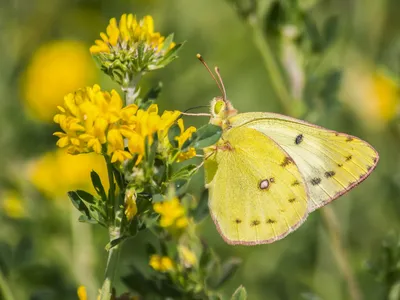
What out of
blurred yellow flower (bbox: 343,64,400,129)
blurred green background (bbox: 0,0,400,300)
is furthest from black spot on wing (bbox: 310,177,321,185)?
blurred yellow flower (bbox: 343,64,400,129)

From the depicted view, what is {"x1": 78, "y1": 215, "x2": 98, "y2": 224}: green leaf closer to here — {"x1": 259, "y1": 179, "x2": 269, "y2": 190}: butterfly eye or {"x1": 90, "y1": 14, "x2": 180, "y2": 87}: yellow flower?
{"x1": 90, "y1": 14, "x2": 180, "y2": 87}: yellow flower

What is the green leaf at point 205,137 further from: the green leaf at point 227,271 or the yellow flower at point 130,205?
the green leaf at point 227,271

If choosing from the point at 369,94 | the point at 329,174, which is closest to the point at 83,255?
the point at 329,174

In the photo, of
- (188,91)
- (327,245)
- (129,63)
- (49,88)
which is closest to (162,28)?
(188,91)

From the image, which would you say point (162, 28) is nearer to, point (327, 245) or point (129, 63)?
point (327, 245)

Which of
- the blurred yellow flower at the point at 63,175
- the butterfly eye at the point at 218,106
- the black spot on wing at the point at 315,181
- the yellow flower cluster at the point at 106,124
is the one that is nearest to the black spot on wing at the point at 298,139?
the black spot on wing at the point at 315,181

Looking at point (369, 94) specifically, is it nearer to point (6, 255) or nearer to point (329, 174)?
point (329, 174)
